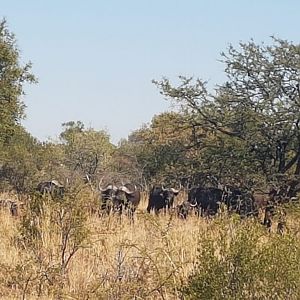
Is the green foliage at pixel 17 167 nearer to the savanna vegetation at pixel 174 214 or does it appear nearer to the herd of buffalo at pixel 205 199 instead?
the savanna vegetation at pixel 174 214

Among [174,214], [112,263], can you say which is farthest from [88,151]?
[112,263]

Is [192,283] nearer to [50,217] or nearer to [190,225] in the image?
[50,217]

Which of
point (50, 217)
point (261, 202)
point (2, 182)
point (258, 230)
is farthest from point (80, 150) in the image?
point (258, 230)

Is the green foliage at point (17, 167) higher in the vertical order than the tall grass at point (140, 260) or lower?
higher

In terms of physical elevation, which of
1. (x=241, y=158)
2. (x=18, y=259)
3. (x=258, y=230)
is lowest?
(x=18, y=259)

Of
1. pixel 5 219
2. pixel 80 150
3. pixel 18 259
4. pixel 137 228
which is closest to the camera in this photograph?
pixel 18 259

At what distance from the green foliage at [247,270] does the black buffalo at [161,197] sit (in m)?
11.8

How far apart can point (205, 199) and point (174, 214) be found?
A: 2.71 metres

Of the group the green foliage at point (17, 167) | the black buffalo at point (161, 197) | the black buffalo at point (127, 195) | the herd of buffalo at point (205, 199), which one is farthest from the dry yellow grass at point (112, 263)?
the green foliage at point (17, 167)

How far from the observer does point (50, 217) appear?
937cm

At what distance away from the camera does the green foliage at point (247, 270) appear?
5.70 meters

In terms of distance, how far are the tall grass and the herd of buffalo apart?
142cm

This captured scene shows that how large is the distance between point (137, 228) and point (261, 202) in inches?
158

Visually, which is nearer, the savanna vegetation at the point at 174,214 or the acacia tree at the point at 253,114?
the savanna vegetation at the point at 174,214
